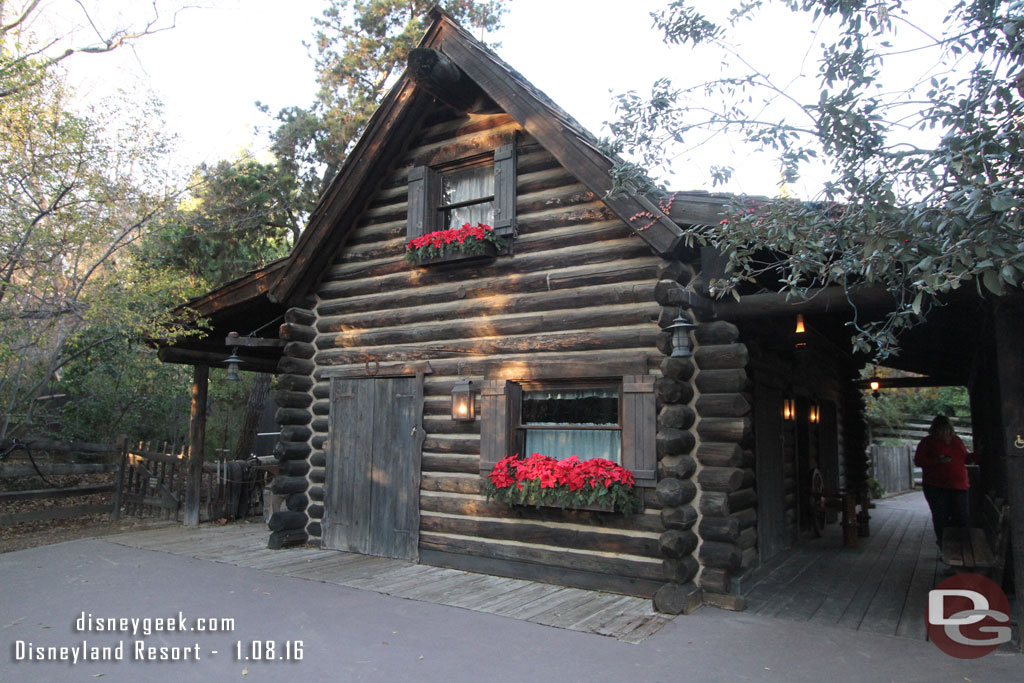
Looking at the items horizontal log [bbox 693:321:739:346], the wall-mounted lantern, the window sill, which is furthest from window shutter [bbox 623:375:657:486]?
the wall-mounted lantern

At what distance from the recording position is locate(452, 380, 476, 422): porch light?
7820 mm

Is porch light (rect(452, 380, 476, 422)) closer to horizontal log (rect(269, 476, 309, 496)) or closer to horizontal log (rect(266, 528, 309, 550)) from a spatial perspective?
horizontal log (rect(269, 476, 309, 496))

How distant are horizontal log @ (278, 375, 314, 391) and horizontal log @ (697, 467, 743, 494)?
18.6ft

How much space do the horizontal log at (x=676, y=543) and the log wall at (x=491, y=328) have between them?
66 millimetres

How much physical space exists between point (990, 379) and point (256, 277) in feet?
32.2

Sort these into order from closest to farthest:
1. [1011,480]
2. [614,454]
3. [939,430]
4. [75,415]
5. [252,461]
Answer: [1011,480] → [614,454] → [939,430] → [252,461] → [75,415]

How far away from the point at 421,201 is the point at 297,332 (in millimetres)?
2602

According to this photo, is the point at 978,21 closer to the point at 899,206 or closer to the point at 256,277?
the point at 899,206

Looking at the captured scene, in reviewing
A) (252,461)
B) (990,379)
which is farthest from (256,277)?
(990,379)

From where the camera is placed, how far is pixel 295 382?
30.9 feet

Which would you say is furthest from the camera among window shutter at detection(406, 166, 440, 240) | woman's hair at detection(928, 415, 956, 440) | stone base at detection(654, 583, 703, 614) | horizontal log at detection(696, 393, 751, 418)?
window shutter at detection(406, 166, 440, 240)

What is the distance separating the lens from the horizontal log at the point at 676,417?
6414 mm

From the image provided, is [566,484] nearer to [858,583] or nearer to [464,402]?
[464,402]

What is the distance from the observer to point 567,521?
279 inches
